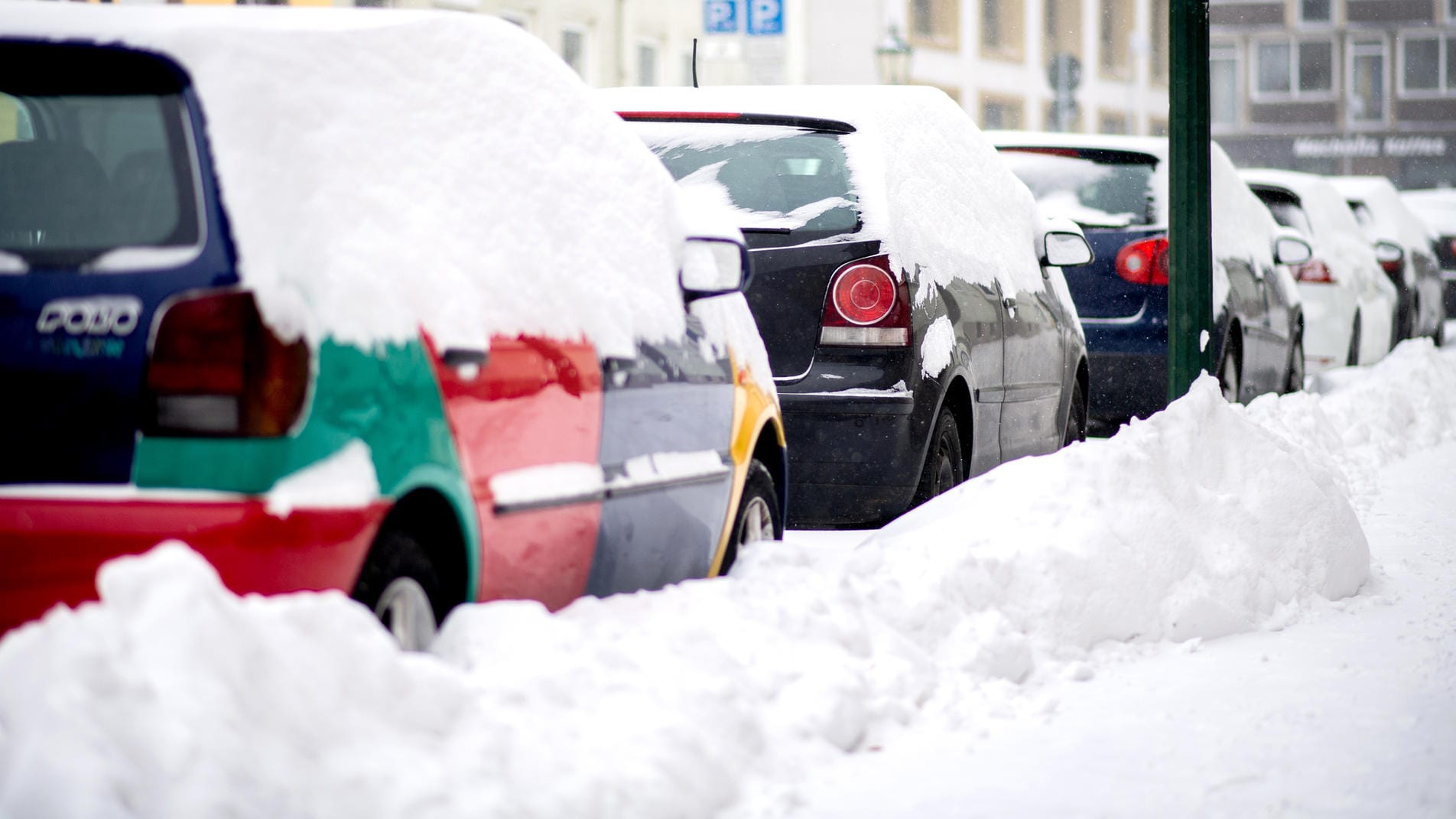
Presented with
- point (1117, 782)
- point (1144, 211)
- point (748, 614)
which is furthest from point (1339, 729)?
point (1144, 211)

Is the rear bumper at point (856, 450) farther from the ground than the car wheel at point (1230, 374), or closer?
farther from the ground

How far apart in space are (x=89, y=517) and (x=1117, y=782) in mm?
2077

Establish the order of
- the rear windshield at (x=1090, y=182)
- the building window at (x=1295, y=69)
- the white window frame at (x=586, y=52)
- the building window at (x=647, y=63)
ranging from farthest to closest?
the building window at (x=1295, y=69)
the building window at (x=647, y=63)
the white window frame at (x=586, y=52)
the rear windshield at (x=1090, y=182)

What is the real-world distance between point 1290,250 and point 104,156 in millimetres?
10090

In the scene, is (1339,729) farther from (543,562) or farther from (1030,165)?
(1030,165)

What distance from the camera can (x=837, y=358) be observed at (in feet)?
22.3

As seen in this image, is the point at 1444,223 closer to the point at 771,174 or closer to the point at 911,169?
the point at 911,169

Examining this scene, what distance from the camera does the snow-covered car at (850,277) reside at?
22.2ft

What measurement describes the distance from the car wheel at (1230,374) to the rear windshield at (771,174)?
4951 millimetres

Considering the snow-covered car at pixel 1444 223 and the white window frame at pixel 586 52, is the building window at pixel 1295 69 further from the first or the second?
the white window frame at pixel 586 52

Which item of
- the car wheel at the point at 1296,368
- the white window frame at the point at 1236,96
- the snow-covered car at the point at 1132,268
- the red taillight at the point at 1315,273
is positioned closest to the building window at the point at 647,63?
the red taillight at the point at 1315,273

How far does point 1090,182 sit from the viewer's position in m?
10.9

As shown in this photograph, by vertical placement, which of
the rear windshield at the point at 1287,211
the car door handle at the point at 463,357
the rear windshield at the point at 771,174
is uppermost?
the rear windshield at the point at 771,174

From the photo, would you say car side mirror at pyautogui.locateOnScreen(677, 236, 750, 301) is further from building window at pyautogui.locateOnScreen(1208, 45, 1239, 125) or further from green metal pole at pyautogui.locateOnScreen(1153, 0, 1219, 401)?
building window at pyautogui.locateOnScreen(1208, 45, 1239, 125)
